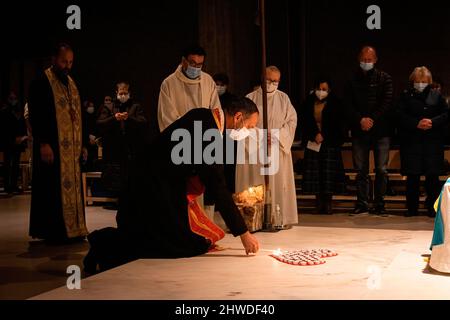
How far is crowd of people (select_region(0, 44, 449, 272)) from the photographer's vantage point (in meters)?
4.85

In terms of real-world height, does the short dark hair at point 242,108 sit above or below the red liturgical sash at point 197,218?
above

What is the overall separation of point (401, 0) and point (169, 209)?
6.80m

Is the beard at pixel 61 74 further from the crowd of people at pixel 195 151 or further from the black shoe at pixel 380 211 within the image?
the black shoe at pixel 380 211

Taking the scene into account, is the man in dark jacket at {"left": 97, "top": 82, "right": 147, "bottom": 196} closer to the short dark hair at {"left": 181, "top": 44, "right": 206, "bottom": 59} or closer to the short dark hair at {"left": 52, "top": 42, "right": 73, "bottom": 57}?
the short dark hair at {"left": 52, "top": 42, "right": 73, "bottom": 57}

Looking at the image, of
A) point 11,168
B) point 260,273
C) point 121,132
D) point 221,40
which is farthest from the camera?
point 11,168

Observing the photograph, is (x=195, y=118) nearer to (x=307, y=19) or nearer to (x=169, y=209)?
(x=169, y=209)

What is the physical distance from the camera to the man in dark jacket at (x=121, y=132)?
8.95m

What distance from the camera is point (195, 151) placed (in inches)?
184

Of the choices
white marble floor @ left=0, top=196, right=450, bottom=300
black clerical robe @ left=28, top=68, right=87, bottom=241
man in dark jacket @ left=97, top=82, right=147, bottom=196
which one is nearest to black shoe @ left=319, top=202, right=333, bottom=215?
white marble floor @ left=0, top=196, right=450, bottom=300

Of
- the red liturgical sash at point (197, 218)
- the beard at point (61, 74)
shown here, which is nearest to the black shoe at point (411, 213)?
the red liturgical sash at point (197, 218)

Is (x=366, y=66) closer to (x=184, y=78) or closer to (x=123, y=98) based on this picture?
(x=184, y=78)

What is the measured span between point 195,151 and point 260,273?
2.90 ft

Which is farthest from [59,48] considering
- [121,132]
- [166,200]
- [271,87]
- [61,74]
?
[121,132]

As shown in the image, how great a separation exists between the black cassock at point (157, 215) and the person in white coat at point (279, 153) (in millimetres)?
1976
